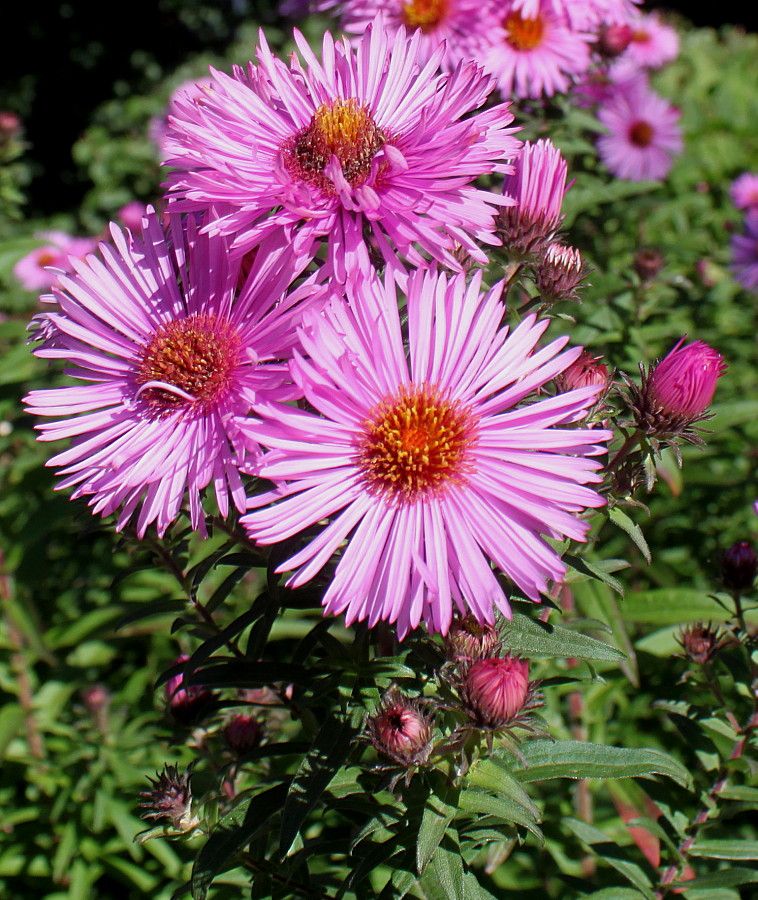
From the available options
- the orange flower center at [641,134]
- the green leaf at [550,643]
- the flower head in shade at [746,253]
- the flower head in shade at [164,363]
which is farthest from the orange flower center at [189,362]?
the orange flower center at [641,134]

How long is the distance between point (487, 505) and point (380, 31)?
0.74 metres

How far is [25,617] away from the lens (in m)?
2.34

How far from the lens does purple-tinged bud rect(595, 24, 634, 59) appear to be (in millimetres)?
2236

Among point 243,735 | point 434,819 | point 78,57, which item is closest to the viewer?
point 434,819

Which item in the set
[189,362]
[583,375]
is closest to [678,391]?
[583,375]

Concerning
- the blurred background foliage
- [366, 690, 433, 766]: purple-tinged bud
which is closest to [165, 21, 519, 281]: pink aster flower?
the blurred background foliage

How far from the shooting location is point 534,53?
1.99 meters

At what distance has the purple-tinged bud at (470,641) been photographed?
1.08m

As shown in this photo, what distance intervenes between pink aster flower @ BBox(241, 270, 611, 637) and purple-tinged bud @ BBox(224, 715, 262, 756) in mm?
493

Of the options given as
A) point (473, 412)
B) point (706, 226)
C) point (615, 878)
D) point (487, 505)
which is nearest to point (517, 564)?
point (487, 505)

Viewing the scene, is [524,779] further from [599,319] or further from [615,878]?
[599,319]

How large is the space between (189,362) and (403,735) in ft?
1.94

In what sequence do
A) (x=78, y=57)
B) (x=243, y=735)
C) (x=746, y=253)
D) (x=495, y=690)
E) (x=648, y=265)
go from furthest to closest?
(x=78, y=57), (x=746, y=253), (x=648, y=265), (x=243, y=735), (x=495, y=690)

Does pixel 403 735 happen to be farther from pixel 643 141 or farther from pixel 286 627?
pixel 643 141
